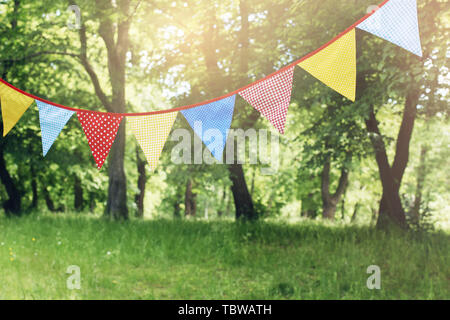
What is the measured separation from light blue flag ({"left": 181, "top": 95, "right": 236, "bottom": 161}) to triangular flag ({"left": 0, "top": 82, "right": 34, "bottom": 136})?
197cm

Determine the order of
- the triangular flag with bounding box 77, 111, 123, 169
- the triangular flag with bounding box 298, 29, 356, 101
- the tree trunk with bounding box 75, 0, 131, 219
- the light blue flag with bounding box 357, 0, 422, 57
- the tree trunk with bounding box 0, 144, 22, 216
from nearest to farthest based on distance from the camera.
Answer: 1. the light blue flag with bounding box 357, 0, 422, 57
2. the triangular flag with bounding box 298, 29, 356, 101
3. the triangular flag with bounding box 77, 111, 123, 169
4. the tree trunk with bounding box 75, 0, 131, 219
5. the tree trunk with bounding box 0, 144, 22, 216

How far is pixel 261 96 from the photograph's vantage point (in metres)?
3.73

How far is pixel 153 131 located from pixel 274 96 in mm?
1393

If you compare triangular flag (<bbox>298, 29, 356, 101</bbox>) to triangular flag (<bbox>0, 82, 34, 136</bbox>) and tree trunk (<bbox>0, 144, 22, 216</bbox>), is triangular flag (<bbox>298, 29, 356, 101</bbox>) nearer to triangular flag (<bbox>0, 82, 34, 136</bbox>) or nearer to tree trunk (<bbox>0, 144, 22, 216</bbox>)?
triangular flag (<bbox>0, 82, 34, 136</bbox>)

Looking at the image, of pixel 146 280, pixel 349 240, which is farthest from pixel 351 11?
pixel 146 280

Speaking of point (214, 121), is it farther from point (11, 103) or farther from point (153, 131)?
point (11, 103)

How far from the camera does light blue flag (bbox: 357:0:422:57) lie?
3.12 meters

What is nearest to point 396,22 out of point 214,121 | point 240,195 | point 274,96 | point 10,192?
point 274,96

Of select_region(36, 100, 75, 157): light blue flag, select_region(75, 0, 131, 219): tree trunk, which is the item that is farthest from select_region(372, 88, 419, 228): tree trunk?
select_region(36, 100, 75, 157): light blue flag

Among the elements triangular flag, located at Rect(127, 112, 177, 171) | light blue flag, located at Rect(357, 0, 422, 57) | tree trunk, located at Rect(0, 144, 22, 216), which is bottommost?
tree trunk, located at Rect(0, 144, 22, 216)

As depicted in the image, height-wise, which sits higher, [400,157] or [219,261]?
[400,157]

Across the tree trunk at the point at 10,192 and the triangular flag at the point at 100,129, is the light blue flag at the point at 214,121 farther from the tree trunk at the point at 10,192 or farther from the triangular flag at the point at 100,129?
the tree trunk at the point at 10,192

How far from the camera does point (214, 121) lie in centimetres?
384

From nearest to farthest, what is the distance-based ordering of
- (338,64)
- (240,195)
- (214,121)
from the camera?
1. (338,64)
2. (214,121)
3. (240,195)
